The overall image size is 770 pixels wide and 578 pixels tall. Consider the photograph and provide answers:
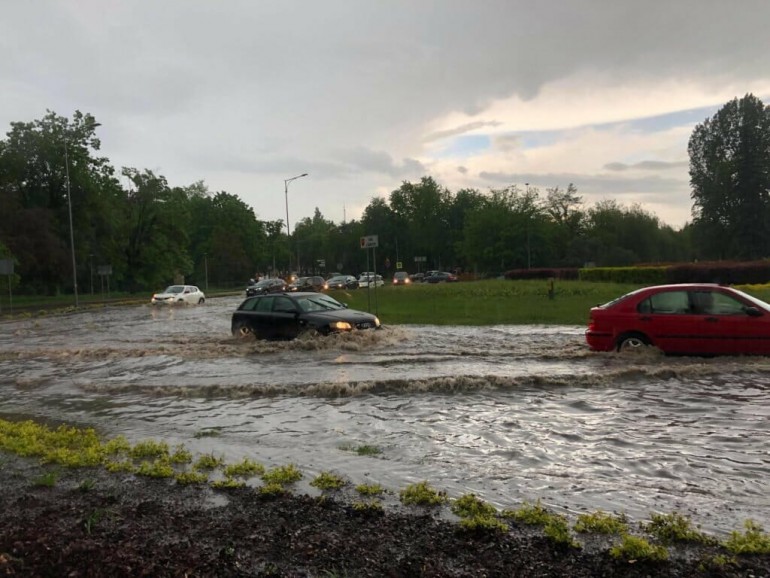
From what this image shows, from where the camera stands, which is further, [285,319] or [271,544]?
[285,319]

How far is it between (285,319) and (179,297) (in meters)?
27.5

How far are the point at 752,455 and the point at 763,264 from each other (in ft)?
113

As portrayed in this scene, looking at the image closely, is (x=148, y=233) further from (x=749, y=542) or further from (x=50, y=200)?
(x=749, y=542)

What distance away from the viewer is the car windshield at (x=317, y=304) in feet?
52.3

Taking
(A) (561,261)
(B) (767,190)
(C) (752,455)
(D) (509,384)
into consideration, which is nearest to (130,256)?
(A) (561,261)

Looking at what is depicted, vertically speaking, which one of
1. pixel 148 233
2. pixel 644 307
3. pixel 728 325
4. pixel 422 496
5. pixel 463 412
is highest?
pixel 148 233

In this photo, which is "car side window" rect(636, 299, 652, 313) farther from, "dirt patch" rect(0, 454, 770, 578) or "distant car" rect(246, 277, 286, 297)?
"distant car" rect(246, 277, 286, 297)

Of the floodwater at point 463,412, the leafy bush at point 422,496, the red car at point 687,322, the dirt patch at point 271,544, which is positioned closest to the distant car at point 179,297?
the floodwater at point 463,412

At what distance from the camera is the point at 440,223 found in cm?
10331

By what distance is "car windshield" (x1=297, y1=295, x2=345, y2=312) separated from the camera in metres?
16.0

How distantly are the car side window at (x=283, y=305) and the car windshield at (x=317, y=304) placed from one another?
214 millimetres

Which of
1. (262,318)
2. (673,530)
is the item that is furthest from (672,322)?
(262,318)

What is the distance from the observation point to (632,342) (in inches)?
456

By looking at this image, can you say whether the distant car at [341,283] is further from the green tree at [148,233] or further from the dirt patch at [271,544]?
the dirt patch at [271,544]
